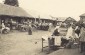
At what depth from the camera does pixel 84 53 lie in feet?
40.7

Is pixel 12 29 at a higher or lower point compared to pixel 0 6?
lower

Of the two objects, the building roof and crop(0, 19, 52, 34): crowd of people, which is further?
the building roof

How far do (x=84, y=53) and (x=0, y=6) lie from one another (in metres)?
27.3

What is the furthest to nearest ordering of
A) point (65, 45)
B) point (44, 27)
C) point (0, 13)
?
point (44, 27), point (0, 13), point (65, 45)

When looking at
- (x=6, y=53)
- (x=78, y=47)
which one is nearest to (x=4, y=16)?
(x=6, y=53)

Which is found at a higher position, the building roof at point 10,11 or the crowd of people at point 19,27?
the building roof at point 10,11

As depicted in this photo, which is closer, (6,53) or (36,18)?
(6,53)

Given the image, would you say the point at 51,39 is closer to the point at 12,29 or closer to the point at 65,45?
the point at 65,45

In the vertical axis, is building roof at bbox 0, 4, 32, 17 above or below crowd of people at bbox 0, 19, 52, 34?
above

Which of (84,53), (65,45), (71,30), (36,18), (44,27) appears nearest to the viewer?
(84,53)

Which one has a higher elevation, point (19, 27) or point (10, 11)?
point (10, 11)

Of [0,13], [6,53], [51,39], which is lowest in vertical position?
[6,53]

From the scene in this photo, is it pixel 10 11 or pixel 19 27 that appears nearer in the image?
pixel 19 27

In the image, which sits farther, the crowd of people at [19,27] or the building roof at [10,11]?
the building roof at [10,11]
